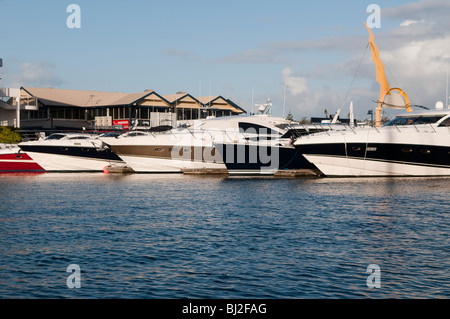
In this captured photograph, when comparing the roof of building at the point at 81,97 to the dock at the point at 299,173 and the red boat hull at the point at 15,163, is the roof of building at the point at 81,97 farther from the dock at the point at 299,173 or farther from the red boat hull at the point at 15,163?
the dock at the point at 299,173

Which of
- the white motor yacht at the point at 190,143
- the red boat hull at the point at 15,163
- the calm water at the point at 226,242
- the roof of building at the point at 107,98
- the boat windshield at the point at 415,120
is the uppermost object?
the roof of building at the point at 107,98

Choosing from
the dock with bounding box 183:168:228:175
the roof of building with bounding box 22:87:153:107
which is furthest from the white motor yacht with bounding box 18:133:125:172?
the roof of building with bounding box 22:87:153:107

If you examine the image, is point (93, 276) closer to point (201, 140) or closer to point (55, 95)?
point (201, 140)

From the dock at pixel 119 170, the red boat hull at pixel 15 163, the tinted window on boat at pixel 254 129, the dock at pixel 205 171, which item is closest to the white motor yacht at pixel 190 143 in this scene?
the tinted window on boat at pixel 254 129

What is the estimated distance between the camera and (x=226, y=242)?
A: 18.0 m

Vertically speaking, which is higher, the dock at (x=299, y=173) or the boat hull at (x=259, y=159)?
the boat hull at (x=259, y=159)

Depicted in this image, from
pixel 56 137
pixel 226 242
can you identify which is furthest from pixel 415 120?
pixel 56 137

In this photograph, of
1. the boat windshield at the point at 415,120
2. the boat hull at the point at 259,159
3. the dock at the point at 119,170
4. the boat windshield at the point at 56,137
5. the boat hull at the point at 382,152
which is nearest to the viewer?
the boat hull at the point at 382,152

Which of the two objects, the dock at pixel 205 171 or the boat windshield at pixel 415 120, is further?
the dock at pixel 205 171

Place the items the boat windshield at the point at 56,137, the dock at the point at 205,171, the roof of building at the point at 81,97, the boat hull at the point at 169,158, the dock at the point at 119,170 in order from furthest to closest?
the roof of building at the point at 81,97
the boat windshield at the point at 56,137
the dock at the point at 119,170
the dock at the point at 205,171
the boat hull at the point at 169,158

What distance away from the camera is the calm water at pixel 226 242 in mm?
13148

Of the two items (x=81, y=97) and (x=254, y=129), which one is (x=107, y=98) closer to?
(x=81, y=97)

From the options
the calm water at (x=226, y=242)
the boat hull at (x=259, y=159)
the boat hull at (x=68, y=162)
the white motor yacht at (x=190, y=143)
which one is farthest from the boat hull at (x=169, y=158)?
the calm water at (x=226, y=242)
